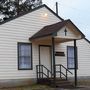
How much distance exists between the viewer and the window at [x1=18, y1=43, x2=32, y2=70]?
22.4 m

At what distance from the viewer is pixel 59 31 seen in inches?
843

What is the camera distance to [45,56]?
2392 cm

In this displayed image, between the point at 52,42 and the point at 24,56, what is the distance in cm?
258

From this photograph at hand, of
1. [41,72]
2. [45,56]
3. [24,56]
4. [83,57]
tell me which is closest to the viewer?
[24,56]

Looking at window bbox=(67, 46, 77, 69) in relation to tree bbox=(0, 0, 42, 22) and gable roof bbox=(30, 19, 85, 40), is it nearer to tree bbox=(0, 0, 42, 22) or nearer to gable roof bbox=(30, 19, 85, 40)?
gable roof bbox=(30, 19, 85, 40)

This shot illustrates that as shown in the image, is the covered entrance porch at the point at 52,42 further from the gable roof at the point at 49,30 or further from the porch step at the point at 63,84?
the porch step at the point at 63,84

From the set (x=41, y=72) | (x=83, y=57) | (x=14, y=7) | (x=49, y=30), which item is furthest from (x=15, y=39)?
(x=14, y=7)

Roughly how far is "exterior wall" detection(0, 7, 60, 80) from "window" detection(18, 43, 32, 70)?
0.30 meters

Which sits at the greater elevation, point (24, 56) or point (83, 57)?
point (24, 56)

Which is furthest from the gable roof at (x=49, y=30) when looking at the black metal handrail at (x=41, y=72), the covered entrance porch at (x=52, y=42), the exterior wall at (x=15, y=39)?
the black metal handrail at (x=41, y=72)

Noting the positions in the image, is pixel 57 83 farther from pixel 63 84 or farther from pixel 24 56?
pixel 24 56

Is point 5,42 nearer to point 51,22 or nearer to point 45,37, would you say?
point 45,37

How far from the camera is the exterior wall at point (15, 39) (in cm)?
2156

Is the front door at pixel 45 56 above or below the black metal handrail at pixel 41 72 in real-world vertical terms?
above
